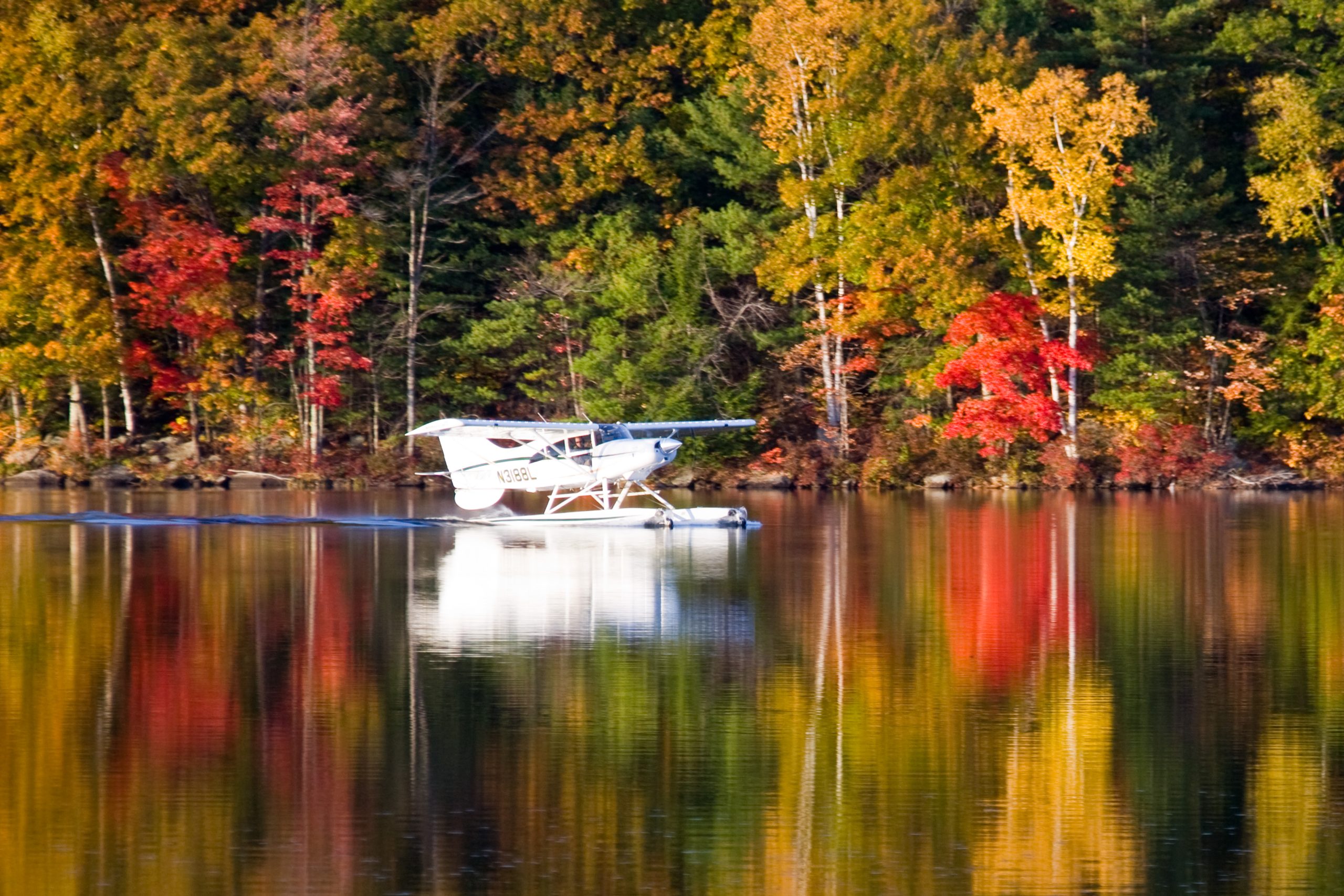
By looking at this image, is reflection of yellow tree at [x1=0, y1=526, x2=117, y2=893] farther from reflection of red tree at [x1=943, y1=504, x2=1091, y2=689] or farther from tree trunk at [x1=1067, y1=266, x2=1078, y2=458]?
tree trunk at [x1=1067, y1=266, x2=1078, y2=458]

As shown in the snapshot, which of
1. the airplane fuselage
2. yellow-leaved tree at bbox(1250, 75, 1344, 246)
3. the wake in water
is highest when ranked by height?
yellow-leaved tree at bbox(1250, 75, 1344, 246)

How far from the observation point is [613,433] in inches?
1136

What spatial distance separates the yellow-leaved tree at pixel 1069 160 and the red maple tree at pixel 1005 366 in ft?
1.32

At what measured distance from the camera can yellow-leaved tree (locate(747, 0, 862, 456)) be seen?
1485 inches

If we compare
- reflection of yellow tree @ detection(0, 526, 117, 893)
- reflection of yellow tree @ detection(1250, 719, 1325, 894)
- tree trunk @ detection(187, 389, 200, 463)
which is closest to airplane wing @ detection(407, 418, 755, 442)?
reflection of yellow tree @ detection(0, 526, 117, 893)

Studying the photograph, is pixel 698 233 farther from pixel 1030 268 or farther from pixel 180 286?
pixel 180 286

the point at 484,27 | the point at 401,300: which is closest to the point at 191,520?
the point at 401,300

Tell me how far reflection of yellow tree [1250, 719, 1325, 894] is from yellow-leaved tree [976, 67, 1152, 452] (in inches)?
1032

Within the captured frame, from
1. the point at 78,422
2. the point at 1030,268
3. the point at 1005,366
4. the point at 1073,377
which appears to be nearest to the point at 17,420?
the point at 78,422

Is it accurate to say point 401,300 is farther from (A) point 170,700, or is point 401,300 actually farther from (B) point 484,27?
(A) point 170,700

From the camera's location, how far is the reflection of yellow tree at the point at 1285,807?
8.03 metres

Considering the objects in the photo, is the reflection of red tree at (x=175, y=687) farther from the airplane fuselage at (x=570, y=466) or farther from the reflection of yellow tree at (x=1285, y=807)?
the airplane fuselage at (x=570, y=466)

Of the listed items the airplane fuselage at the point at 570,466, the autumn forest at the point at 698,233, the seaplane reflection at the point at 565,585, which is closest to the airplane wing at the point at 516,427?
the airplane fuselage at the point at 570,466

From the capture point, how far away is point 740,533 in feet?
84.5
